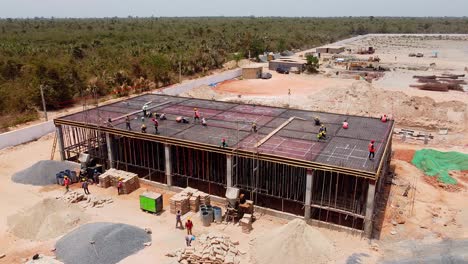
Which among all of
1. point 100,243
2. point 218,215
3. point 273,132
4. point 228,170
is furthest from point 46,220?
point 273,132

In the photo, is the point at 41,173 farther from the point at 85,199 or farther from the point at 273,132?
the point at 273,132

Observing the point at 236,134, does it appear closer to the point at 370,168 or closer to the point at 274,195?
the point at 274,195

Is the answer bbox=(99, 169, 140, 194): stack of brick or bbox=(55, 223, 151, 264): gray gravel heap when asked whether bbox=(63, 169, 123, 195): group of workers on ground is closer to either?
bbox=(99, 169, 140, 194): stack of brick

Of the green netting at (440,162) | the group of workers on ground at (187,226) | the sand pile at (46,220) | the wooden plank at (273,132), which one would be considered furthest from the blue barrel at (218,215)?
the green netting at (440,162)

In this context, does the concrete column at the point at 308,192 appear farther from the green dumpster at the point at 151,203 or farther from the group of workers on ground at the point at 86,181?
the group of workers on ground at the point at 86,181

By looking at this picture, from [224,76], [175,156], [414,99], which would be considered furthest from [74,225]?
[224,76]
